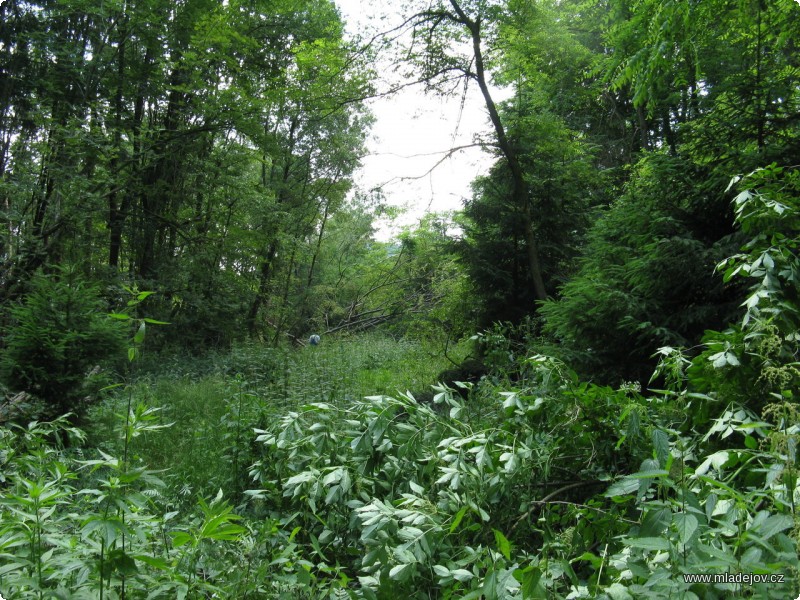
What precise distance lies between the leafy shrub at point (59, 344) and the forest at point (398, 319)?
0.03 metres

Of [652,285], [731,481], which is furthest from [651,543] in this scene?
[652,285]

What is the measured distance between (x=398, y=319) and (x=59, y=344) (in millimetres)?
10673

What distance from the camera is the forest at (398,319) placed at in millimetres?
1713

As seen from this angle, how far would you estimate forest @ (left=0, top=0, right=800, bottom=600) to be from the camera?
171 centimetres

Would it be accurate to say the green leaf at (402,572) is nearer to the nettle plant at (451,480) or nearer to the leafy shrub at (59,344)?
the nettle plant at (451,480)

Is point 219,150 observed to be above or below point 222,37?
below

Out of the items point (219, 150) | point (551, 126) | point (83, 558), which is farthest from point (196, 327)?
point (83, 558)

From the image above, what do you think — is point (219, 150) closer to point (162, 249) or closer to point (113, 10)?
point (162, 249)

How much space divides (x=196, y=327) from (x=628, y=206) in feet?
40.8

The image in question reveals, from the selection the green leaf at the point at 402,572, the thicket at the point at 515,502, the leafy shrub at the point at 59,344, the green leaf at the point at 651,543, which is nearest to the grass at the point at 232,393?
the thicket at the point at 515,502

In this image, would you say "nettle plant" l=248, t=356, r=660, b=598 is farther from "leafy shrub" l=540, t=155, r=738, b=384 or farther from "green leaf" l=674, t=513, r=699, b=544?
"leafy shrub" l=540, t=155, r=738, b=384

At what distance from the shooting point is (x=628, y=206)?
5699 mm

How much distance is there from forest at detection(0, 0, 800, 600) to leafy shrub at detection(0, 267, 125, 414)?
0.11ft

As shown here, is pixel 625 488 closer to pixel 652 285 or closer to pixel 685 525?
pixel 685 525
